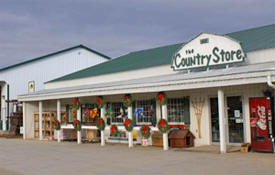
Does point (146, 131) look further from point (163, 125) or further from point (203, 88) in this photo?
point (203, 88)

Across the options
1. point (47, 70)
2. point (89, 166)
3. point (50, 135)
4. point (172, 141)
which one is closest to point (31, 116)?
point (50, 135)

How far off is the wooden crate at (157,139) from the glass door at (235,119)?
329 cm

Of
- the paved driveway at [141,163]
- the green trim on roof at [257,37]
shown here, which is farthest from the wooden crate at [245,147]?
the green trim on roof at [257,37]

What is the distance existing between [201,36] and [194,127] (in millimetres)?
3813

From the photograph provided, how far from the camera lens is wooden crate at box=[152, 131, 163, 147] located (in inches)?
614

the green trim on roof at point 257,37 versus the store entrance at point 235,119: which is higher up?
the green trim on roof at point 257,37

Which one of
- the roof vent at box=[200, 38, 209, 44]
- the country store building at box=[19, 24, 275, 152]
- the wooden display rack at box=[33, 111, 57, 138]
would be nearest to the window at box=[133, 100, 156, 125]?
the country store building at box=[19, 24, 275, 152]

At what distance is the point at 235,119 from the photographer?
13328mm

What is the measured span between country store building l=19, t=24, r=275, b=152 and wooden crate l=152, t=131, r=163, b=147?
0.40 metres

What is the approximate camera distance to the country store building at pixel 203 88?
1198 cm

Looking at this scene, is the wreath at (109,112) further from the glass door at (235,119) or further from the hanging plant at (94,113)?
the glass door at (235,119)

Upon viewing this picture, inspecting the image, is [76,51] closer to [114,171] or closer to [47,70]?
[47,70]

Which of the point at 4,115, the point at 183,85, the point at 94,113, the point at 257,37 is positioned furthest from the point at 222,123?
the point at 4,115

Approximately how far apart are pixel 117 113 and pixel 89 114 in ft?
8.13
